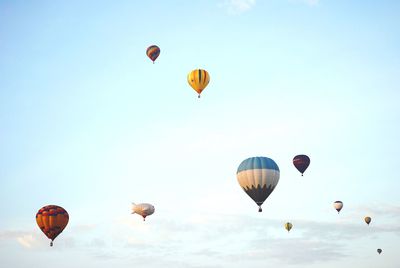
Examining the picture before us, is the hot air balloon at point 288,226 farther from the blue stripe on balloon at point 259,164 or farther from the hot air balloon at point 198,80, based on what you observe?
the blue stripe on balloon at point 259,164

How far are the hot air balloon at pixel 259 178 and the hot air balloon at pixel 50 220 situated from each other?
68.7ft

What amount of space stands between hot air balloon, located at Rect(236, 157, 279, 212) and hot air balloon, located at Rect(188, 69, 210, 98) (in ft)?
48.1

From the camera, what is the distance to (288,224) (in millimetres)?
87125

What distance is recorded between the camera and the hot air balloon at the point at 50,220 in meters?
53.7

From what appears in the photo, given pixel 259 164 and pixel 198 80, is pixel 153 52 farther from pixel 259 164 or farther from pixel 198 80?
pixel 259 164

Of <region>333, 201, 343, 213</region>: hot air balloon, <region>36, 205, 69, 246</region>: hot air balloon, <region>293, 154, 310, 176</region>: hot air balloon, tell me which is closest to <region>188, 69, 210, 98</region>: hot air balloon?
<region>293, 154, 310, 176</region>: hot air balloon

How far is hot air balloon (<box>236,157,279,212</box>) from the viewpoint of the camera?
49938 mm

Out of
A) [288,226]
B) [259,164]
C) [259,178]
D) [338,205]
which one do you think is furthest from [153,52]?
[338,205]

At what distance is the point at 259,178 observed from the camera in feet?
164

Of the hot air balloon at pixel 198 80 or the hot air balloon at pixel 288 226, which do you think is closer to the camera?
the hot air balloon at pixel 198 80

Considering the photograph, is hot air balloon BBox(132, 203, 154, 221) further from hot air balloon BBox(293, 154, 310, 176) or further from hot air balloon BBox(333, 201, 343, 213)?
hot air balloon BBox(333, 201, 343, 213)

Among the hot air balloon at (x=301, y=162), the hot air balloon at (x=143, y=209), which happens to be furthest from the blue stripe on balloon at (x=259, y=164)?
the hot air balloon at (x=143, y=209)

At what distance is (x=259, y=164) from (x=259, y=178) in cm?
149

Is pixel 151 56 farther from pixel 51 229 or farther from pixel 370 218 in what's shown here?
pixel 370 218
